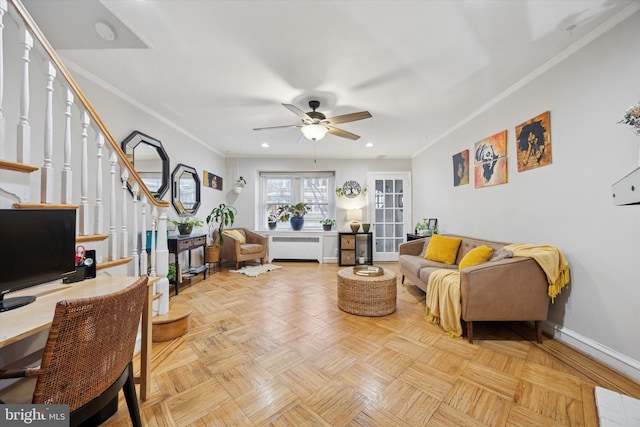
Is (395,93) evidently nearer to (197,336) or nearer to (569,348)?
(569,348)

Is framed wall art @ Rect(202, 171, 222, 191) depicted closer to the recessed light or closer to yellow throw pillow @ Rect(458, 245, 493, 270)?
the recessed light

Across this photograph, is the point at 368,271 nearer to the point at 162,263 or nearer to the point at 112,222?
the point at 162,263

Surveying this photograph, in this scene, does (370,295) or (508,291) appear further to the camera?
(370,295)

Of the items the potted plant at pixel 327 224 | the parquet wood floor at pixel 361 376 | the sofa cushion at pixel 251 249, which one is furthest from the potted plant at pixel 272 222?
the parquet wood floor at pixel 361 376

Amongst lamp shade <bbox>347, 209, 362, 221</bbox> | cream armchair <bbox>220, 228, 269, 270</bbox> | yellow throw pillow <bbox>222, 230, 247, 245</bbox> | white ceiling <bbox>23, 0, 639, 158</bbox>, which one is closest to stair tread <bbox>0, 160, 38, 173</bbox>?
white ceiling <bbox>23, 0, 639, 158</bbox>

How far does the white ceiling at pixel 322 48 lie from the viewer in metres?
1.62

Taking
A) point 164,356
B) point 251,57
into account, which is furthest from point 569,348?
point 251,57

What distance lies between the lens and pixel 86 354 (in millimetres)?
840

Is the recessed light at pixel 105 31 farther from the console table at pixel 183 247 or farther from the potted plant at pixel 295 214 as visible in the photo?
the potted plant at pixel 295 214

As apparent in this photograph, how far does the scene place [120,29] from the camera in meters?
1.80

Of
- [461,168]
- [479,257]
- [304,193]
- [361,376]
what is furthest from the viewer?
[304,193]

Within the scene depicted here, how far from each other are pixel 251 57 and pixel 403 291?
3310 mm

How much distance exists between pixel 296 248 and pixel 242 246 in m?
1.22

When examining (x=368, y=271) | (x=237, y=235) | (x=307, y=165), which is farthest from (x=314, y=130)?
(x=237, y=235)
